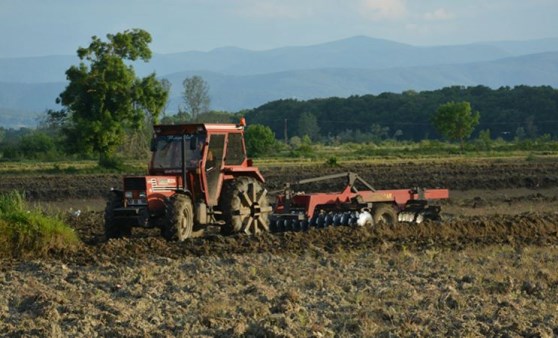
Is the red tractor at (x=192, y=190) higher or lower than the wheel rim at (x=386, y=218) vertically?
higher

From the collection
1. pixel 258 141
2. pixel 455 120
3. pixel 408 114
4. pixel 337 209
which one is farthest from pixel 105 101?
pixel 408 114

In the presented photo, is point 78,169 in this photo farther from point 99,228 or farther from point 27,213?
point 27,213

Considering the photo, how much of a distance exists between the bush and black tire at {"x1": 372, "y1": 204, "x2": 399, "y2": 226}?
5.89 metres

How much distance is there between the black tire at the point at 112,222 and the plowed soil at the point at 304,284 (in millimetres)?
308

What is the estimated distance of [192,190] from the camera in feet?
58.6

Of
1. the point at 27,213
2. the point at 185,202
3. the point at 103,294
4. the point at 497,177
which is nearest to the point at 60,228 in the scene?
the point at 27,213

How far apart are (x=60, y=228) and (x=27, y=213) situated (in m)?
0.61

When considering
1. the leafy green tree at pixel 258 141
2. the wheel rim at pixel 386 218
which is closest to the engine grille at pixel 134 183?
the wheel rim at pixel 386 218

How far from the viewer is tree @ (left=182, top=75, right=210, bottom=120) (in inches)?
3469

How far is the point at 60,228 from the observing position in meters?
17.0

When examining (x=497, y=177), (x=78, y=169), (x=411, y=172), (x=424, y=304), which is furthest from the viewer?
(x=78, y=169)

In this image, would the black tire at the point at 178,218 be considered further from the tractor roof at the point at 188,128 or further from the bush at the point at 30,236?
the bush at the point at 30,236

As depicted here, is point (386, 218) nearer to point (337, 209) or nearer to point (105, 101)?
point (337, 209)

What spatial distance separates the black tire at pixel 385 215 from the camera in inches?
768
